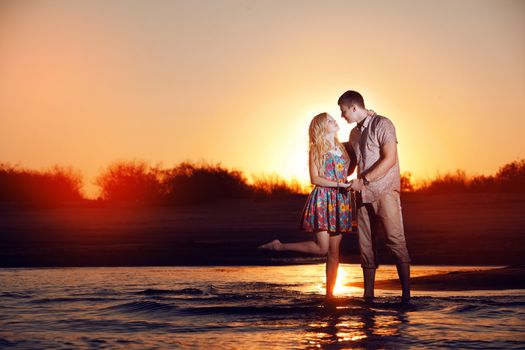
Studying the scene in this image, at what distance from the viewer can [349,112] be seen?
859 cm

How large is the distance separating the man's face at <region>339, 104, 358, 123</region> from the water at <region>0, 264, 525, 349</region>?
160 cm

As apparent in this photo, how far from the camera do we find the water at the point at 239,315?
22.0 feet

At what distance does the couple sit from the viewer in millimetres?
8477

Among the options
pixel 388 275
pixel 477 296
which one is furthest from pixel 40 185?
pixel 477 296

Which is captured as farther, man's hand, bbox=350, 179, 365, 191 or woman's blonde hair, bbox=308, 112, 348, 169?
woman's blonde hair, bbox=308, 112, 348, 169

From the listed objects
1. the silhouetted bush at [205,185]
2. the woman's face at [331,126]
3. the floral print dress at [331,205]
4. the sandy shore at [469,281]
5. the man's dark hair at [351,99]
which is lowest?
the sandy shore at [469,281]

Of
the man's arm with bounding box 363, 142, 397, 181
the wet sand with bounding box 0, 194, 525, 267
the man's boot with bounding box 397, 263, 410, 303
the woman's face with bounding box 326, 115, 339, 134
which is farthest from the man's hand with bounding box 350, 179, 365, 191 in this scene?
the wet sand with bounding box 0, 194, 525, 267

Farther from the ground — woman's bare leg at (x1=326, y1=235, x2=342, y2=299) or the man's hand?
the man's hand

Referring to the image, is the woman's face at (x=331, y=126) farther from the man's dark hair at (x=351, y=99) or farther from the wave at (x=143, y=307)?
the wave at (x=143, y=307)

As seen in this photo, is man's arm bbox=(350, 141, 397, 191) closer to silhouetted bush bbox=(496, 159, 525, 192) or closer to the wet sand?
the wet sand

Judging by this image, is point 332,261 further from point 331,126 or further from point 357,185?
point 331,126

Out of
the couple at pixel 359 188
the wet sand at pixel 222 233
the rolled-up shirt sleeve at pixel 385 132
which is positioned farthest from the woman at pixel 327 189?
the wet sand at pixel 222 233

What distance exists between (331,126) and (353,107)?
0.25 meters

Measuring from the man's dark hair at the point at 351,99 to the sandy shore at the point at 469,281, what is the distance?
7.90 ft
